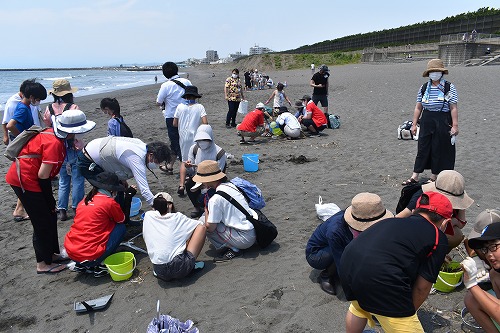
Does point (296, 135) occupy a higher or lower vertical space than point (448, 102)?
lower

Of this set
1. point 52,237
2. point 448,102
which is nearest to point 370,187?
point 448,102

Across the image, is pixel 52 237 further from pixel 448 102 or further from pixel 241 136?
pixel 241 136

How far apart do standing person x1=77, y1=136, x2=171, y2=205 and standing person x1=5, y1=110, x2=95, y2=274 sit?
35cm

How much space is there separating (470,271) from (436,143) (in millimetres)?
3504

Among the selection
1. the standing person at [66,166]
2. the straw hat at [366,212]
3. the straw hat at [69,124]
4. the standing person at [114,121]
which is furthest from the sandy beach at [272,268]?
the straw hat at [69,124]

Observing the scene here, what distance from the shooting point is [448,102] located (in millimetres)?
5375

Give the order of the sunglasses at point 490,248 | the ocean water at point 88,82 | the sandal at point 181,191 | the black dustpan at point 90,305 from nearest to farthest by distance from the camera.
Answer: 1. the sunglasses at point 490,248
2. the black dustpan at point 90,305
3. the sandal at point 181,191
4. the ocean water at point 88,82

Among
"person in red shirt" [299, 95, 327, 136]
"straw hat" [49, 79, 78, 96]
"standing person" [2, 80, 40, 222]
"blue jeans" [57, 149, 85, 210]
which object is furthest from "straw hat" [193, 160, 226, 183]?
"person in red shirt" [299, 95, 327, 136]

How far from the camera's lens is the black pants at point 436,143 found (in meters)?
5.46

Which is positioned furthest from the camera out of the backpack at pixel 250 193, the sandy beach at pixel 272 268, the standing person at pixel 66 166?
the standing person at pixel 66 166

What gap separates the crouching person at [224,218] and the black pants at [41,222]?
172 cm

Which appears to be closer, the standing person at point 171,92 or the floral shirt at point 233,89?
the standing person at point 171,92

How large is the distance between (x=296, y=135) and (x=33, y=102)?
6.34 m

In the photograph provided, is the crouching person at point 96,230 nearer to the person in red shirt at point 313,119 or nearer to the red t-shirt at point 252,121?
Result: the red t-shirt at point 252,121
